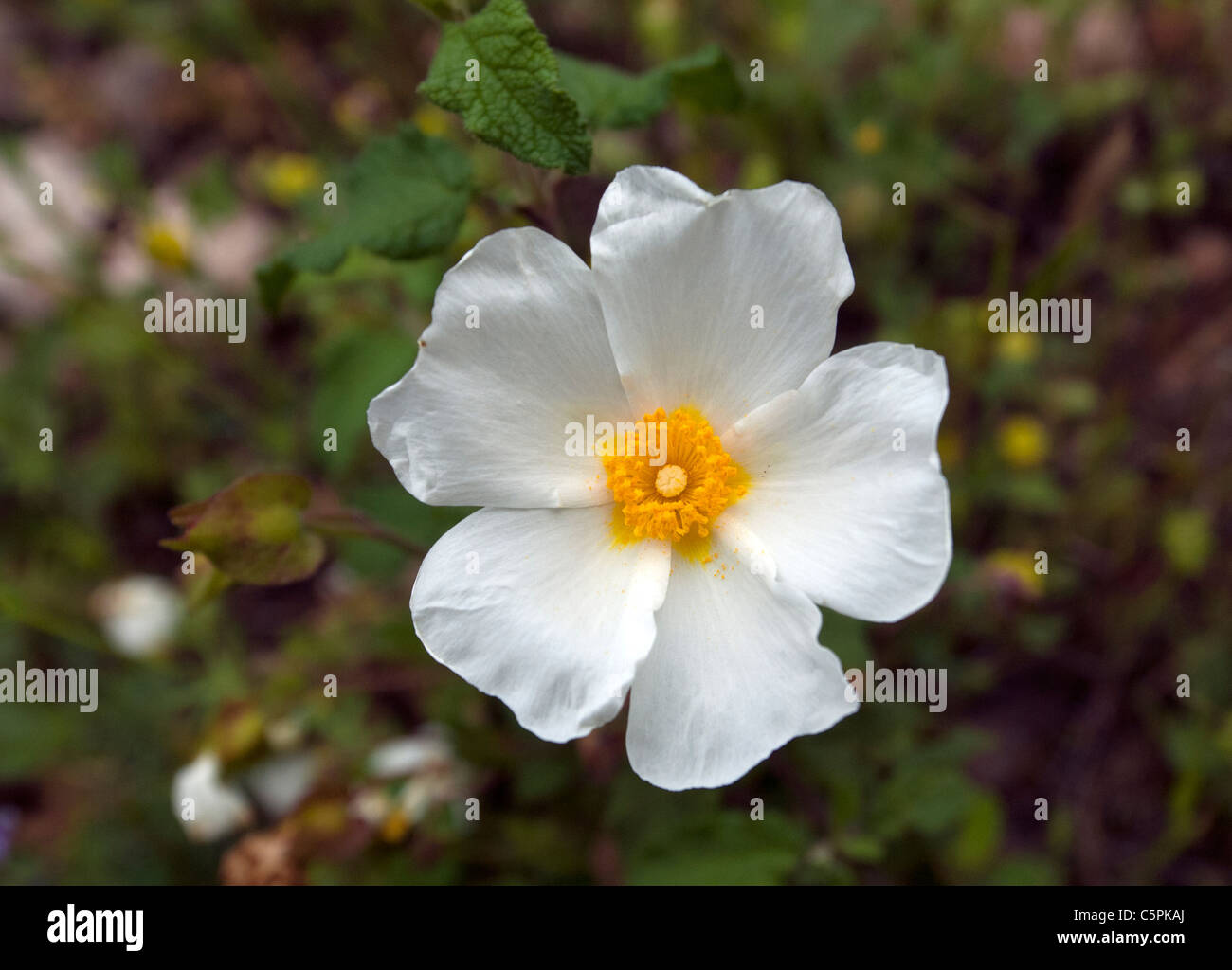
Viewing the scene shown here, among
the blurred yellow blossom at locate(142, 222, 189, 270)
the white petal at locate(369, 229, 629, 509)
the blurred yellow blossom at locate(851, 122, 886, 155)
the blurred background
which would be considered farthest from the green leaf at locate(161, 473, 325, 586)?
the blurred yellow blossom at locate(851, 122, 886, 155)

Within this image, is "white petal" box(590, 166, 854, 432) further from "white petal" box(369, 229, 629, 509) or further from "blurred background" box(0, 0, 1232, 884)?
"blurred background" box(0, 0, 1232, 884)

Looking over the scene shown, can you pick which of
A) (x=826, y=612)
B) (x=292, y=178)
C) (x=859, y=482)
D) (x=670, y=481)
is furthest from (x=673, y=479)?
(x=292, y=178)

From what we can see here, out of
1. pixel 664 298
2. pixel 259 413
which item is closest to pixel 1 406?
pixel 259 413

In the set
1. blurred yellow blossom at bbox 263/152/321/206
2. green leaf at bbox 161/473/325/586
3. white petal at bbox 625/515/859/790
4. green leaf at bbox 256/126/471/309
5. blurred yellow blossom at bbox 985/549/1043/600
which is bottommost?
white petal at bbox 625/515/859/790

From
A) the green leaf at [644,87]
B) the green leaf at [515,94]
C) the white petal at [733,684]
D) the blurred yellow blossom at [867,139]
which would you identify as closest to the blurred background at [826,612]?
the blurred yellow blossom at [867,139]

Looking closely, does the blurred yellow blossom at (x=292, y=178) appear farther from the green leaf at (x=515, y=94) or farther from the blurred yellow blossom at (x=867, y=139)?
the green leaf at (x=515, y=94)
